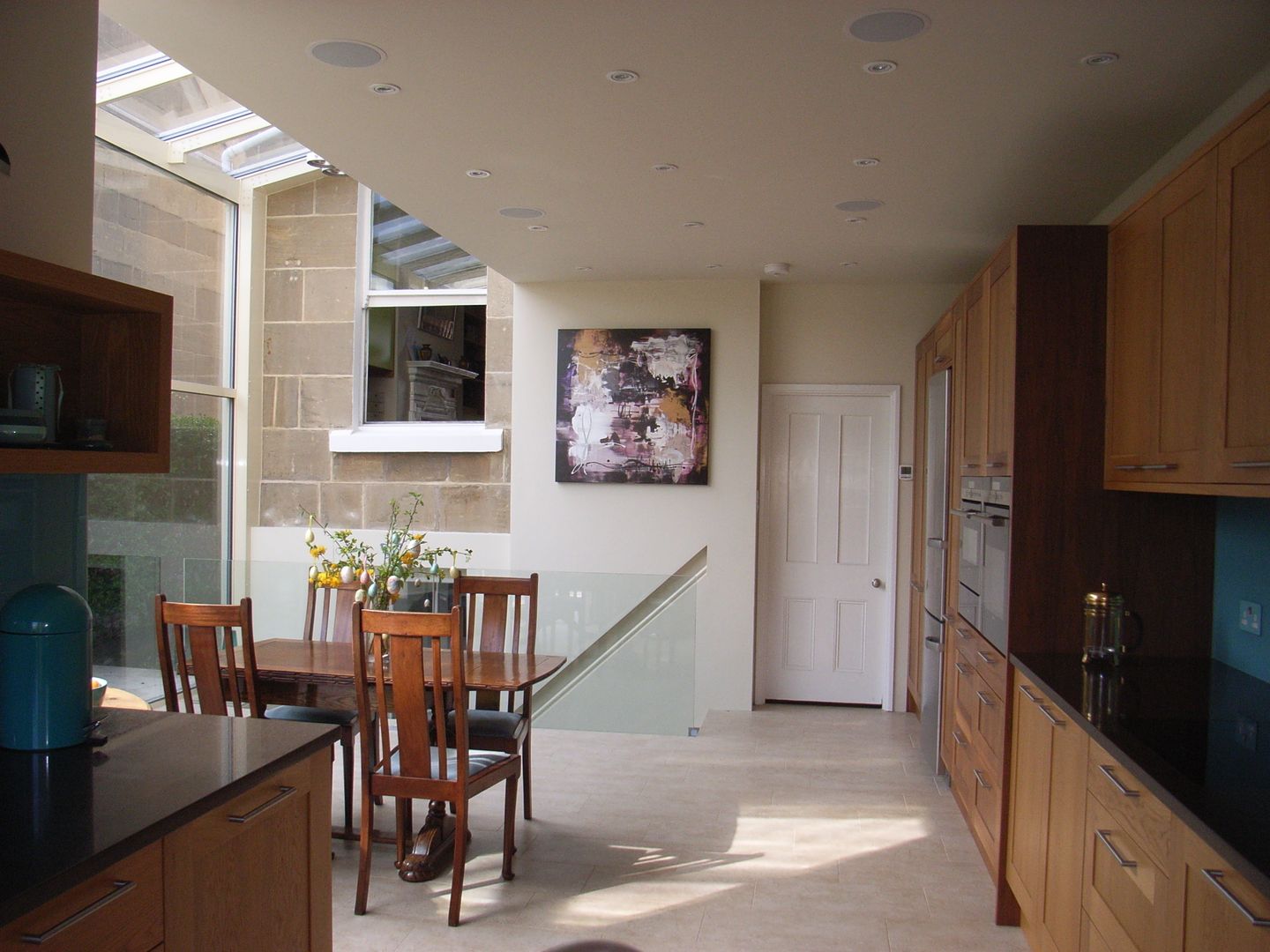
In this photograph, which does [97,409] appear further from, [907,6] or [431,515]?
[431,515]

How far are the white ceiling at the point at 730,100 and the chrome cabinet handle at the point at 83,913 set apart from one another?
2088 mm

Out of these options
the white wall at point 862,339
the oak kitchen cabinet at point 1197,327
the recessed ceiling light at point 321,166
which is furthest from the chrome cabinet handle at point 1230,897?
the recessed ceiling light at point 321,166

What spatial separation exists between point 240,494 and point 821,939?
524 cm

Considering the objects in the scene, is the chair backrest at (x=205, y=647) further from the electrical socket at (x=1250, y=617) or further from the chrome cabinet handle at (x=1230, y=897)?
the electrical socket at (x=1250, y=617)

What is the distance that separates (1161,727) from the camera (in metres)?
2.29

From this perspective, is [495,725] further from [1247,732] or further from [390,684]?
[1247,732]

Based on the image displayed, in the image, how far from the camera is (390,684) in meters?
3.51

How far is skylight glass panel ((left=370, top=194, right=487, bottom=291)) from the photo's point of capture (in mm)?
6879

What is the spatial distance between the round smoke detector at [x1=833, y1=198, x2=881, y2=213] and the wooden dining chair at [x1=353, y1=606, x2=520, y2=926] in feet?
8.17

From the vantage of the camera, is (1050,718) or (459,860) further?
(459,860)

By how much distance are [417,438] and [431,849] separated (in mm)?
3736

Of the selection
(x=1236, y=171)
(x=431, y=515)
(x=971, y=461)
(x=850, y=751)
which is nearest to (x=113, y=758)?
(x=1236, y=171)

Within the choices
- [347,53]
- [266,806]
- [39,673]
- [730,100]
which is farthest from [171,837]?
[730,100]

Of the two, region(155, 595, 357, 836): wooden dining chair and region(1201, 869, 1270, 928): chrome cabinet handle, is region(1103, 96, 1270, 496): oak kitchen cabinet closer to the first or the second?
region(1201, 869, 1270, 928): chrome cabinet handle
